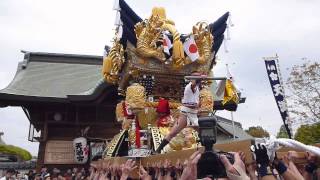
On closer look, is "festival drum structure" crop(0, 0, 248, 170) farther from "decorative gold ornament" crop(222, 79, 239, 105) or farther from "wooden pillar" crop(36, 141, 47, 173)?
"wooden pillar" crop(36, 141, 47, 173)

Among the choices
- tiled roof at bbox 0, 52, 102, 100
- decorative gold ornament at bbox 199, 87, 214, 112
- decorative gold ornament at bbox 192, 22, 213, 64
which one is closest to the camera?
decorative gold ornament at bbox 199, 87, 214, 112

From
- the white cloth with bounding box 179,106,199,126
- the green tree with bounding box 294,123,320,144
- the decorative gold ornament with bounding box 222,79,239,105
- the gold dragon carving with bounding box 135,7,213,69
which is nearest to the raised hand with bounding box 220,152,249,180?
the white cloth with bounding box 179,106,199,126

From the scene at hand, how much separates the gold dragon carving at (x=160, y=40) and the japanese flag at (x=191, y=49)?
14cm

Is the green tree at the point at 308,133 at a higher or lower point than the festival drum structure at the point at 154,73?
lower

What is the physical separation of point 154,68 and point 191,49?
0.87m

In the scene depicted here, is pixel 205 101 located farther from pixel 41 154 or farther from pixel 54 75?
pixel 54 75

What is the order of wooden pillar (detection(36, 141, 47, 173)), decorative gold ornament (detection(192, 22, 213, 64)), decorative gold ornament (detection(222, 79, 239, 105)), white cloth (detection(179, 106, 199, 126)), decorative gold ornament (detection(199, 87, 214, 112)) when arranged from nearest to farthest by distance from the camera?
white cloth (detection(179, 106, 199, 126)) → decorative gold ornament (detection(199, 87, 214, 112)) → decorative gold ornament (detection(222, 79, 239, 105)) → decorative gold ornament (detection(192, 22, 213, 64)) → wooden pillar (detection(36, 141, 47, 173))

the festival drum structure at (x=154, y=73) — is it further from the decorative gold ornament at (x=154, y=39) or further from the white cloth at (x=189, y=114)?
the white cloth at (x=189, y=114)

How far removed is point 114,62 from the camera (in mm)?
8227

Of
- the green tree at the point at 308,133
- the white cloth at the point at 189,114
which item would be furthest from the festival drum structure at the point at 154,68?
the green tree at the point at 308,133

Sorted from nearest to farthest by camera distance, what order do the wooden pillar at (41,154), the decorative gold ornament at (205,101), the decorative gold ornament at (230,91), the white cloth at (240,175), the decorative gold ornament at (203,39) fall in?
the white cloth at (240,175) → the decorative gold ornament at (205,101) → the decorative gold ornament at (230,91) → the decorative gold ornament at (203,39) → the wooden pillar at (41,154)

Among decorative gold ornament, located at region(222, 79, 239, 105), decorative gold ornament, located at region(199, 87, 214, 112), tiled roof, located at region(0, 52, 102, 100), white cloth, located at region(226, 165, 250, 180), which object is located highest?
tiled roof, located at region(0, 52, 102, 100)

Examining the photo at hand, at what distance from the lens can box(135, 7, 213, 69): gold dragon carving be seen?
292 inches

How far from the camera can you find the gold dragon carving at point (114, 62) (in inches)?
316
